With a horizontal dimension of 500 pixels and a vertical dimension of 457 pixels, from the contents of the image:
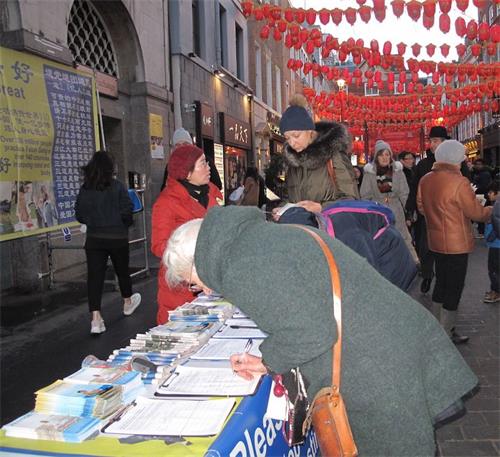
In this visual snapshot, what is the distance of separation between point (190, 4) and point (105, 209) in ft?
33.0

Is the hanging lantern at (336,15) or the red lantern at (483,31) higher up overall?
the hanging lantern at (336,15)

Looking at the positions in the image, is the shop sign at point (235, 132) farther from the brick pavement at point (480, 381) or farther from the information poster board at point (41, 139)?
the brick pavement at point (480, 381)

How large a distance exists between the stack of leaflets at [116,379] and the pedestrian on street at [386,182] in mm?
5178

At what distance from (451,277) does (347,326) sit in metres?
3.67

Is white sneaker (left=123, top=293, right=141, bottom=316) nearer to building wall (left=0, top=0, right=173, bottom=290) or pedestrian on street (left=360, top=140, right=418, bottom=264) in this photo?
building wall (left=0, top=0, right=173, bottom=290)

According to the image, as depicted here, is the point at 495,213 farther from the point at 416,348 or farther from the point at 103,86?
the point at 103,86

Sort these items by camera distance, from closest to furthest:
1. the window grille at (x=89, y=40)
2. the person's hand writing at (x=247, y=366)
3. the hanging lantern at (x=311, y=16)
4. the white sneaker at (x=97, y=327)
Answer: the person's hand writing at (x=247, y=366), the white sneaker at (x=97, y=327), the window grille at (x=89, y=40), the hanging lantern at (x=311, y=16)

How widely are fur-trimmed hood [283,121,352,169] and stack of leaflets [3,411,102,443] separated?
2323 mm

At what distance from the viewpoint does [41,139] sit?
21.2 ft

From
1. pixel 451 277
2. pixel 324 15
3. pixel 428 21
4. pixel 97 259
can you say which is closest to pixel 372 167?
pixel 451 277

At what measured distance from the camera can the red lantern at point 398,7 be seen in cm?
1034

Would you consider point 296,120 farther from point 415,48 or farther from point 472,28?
point 415,48

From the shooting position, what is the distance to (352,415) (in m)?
1.83

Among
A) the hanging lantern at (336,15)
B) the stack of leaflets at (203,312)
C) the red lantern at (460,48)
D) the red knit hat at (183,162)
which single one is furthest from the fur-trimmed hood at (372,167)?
the red lantern at (460,48)
